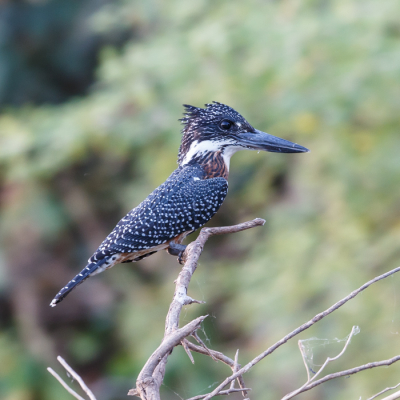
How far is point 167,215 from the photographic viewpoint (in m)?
2.96

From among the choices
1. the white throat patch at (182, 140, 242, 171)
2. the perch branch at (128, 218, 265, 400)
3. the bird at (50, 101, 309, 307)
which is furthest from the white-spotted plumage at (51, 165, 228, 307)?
the perch branch at (128, 218, 265, 400)

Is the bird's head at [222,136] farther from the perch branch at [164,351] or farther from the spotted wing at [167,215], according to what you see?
A: the perch branch at [164,351]

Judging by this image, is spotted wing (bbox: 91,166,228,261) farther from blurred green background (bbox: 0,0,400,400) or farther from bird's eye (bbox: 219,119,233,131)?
blurred green background (bbox: 0,0,400,400)

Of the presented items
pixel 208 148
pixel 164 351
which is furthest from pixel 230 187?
pixel 164 351

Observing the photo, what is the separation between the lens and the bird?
112 inches

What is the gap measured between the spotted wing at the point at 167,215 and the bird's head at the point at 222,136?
0.26m

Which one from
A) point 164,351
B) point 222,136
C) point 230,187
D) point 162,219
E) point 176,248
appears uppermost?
point 222,136

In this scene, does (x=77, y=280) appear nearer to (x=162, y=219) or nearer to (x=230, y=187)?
(x=162, y=219)

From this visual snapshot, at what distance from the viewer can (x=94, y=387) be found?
6.09 m

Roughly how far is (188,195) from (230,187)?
2.36 meters

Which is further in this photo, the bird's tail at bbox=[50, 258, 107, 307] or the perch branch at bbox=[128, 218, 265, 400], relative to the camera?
the bird's tail at bbox=[50, 258, 107, 307]

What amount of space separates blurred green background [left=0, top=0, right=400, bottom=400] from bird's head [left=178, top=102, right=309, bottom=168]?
993mm

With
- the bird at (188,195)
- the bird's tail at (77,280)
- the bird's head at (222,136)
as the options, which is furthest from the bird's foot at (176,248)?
the bird's head at (222,136)

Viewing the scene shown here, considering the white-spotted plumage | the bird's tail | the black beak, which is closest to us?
the bird's tail
